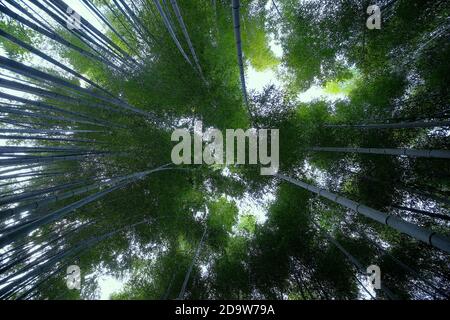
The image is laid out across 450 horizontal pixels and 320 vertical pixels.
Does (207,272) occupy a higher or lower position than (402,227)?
lower

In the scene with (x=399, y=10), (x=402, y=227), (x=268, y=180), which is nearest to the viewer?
(x=402, y=227)

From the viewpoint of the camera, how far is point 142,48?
6477mm

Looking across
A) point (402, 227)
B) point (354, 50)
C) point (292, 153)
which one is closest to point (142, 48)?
point (292, 153)

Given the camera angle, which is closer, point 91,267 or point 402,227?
point 402,227

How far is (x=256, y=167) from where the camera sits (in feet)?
24.6

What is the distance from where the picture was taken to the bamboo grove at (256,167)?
A: 5.92 meters

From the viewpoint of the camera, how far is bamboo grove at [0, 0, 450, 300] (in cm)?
592

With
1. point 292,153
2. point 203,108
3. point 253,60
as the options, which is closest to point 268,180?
point 292,153

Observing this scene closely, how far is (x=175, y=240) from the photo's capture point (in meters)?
7.25

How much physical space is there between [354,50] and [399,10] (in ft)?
4.00

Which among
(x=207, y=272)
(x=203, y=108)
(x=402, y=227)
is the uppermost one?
(x=203, y=108)

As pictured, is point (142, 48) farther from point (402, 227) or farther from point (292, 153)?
point (402, 227)

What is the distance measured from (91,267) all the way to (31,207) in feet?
14.8
